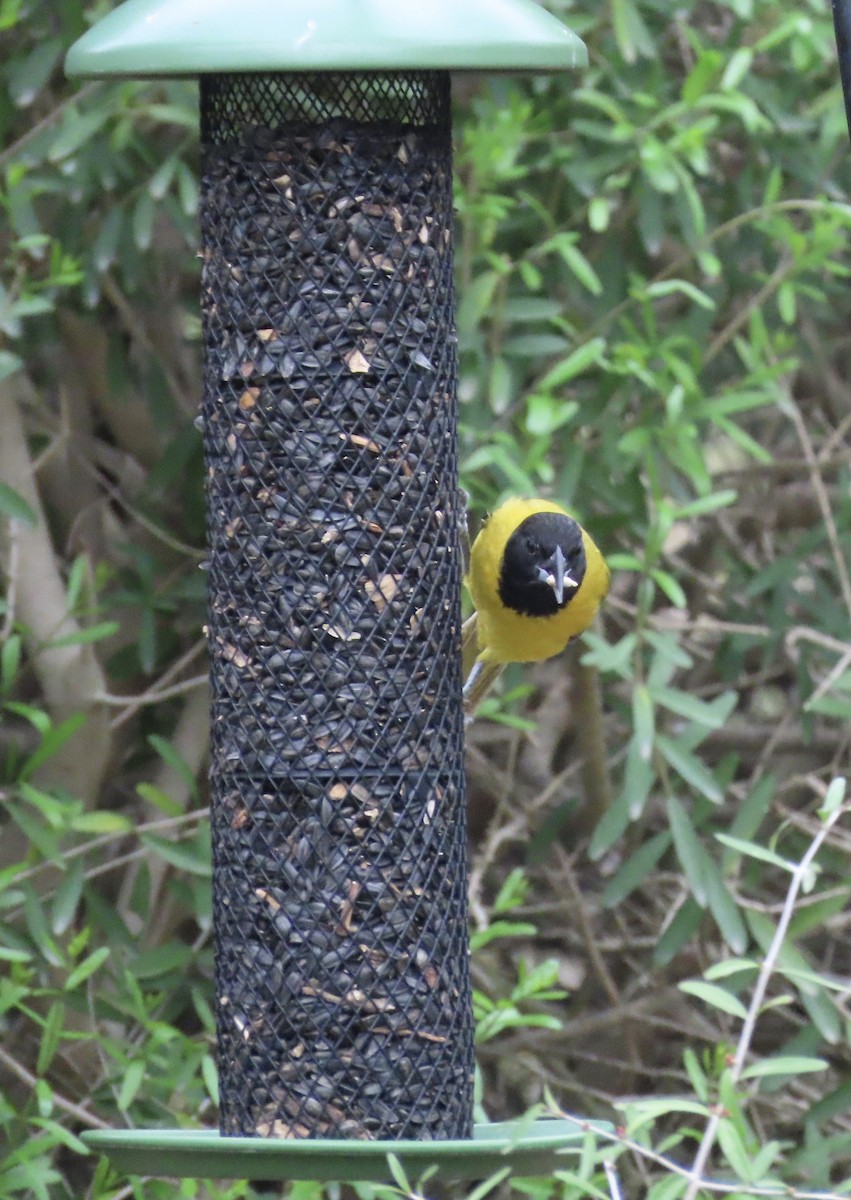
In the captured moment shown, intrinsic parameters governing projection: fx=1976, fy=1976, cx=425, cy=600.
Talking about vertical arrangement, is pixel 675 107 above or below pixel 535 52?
below

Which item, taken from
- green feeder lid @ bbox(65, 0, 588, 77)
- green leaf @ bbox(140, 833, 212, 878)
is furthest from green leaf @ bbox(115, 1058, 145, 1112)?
green feeder lid @ bbox(65, 0, 588, 77)

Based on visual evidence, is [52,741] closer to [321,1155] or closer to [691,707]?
[691,707]

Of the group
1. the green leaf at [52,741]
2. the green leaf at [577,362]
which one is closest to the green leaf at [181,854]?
the green leaf at [52,741]

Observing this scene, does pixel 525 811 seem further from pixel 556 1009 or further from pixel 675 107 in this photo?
pixel 675 107

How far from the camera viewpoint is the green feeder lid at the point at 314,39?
2340 mm

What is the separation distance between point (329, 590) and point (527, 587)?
63.4 inches

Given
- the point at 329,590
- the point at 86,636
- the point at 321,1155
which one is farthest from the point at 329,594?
the point at 86,636

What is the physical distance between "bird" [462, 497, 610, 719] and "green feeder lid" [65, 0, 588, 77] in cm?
183

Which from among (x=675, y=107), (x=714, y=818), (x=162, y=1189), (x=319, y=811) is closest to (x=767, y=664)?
(x=714, y=818)

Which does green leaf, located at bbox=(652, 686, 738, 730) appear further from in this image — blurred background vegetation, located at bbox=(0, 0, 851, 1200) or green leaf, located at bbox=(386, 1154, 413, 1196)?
green leaf, located at bbox=(386, 1154, 413, 1196)

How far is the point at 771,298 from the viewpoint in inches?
209

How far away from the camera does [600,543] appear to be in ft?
15.9

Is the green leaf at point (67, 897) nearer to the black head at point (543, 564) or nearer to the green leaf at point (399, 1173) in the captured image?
the black head at point (543, 564)

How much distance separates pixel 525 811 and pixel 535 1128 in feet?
8.99
